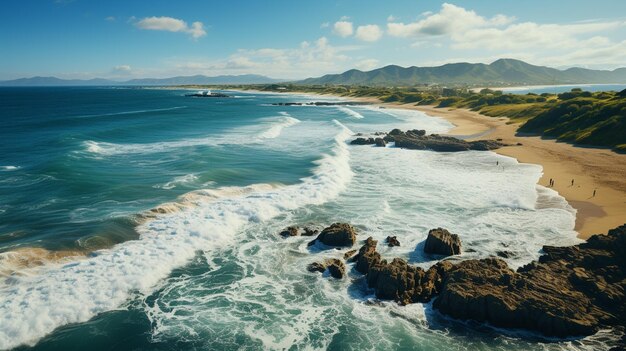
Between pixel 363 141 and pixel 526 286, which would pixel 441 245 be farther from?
pixel 363 141

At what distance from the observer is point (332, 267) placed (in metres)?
16.6

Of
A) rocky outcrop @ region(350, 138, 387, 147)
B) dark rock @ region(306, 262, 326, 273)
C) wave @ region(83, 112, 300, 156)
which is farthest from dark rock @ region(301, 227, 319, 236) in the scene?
rocky outcrop @ region(350, 138, 387, 147)

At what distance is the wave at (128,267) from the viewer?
534 inches

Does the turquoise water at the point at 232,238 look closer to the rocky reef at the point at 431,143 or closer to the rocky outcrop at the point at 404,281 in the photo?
the rocky outcrop at the point at 404,281

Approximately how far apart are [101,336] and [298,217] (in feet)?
42.3

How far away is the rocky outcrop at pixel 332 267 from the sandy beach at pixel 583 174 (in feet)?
43.4

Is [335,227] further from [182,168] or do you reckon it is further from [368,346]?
[182,168]

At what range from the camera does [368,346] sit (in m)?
12.4

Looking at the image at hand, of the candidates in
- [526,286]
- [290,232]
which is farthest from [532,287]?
[290,232]

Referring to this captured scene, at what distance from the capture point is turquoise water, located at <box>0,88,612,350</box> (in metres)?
13.0

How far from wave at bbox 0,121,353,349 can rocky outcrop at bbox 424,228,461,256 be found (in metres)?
9.63

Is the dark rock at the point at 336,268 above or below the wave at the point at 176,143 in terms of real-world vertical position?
below

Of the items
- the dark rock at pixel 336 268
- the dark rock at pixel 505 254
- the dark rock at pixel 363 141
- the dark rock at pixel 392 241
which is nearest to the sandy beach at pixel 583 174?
the dark rock at pixel 505 254

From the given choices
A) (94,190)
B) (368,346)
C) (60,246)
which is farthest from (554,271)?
(94,190)
